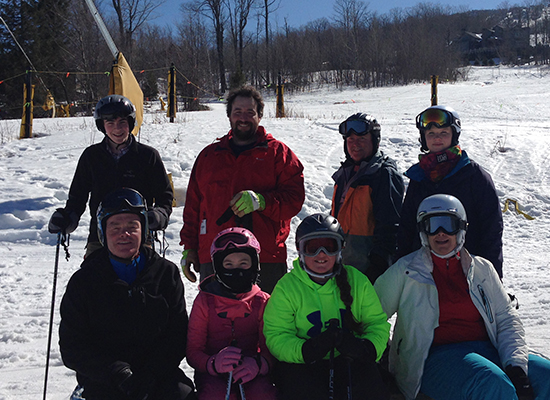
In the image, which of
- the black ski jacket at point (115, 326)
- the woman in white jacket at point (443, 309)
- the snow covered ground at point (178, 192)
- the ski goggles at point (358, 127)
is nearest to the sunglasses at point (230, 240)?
the black ski jacket at point (115, 326)

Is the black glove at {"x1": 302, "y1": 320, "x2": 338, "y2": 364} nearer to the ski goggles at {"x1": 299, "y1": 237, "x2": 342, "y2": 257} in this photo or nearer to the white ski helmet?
the ski goggles at {"x1": 299, "y1": 237, "x2": 342, "y2": 257}

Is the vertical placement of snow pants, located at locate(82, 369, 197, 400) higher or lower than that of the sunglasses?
lower

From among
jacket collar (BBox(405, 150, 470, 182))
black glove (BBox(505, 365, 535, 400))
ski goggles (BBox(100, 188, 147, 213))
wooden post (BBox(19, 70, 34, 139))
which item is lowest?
black glove (BBox(505, 365, 535, 400))

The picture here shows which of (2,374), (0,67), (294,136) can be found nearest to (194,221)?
(2,374)

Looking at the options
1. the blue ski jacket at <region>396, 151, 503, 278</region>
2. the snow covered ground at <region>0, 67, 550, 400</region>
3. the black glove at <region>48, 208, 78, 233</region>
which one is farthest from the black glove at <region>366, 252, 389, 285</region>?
the black glove at <region>48, 208, 78, 233</region>

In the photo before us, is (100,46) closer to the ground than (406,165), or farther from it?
farther from it

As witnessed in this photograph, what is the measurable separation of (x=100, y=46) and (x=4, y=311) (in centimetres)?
2943

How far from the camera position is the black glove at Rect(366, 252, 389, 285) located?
10.1ft

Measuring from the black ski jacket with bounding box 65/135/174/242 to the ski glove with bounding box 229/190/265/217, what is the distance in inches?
23.1

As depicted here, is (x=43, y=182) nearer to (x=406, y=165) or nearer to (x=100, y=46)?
(x=406, y=165)

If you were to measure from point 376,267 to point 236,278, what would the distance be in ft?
3.40

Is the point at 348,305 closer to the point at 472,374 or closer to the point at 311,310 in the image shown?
the point at 311,310

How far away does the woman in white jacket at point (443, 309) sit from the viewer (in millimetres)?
2621

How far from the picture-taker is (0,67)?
2750 centimetres
